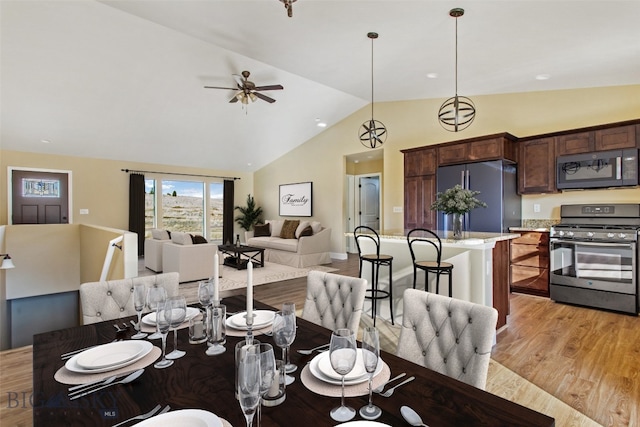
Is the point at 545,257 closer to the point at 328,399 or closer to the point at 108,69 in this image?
the point at 328,399

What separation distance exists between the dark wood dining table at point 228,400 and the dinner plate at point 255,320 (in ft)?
0.87

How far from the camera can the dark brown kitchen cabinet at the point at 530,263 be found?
4527mm

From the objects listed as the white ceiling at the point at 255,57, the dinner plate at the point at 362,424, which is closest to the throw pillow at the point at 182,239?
the white ceiling at the point at 255,57

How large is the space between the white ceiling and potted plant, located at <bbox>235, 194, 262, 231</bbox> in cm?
321

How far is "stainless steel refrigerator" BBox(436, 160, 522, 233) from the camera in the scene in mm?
4680

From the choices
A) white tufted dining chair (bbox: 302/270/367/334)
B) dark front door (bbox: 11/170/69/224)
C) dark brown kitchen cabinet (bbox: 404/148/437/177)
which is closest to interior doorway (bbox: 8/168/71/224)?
dark front door (bbox: 11/170/69/224)

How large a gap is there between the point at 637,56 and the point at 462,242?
291cm

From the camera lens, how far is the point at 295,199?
902 centimetres

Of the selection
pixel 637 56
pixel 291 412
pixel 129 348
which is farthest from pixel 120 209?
pixel 637 56

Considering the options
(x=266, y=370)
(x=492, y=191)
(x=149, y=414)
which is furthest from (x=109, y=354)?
(x=492, y=191)

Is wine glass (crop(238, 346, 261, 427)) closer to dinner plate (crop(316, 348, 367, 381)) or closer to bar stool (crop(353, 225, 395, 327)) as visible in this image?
dinner plate (crop(316, 348, 367, 381))

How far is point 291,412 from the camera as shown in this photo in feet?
2.87

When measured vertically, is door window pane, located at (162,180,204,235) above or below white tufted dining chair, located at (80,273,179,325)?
above

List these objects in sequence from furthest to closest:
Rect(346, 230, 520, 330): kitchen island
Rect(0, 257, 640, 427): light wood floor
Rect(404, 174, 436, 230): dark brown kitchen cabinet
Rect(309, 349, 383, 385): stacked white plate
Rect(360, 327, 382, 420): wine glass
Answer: Rect(404, 174, 436, 230): dark brown kitchen cabinet < Rect(346, 230, 520, 330): kitchen island < Rect(0, 257, 640, 427): light wood floor < Rect(309, 349, 383, 385): stacked white plate < Rect(360, 327, 382, 420): wine glass
